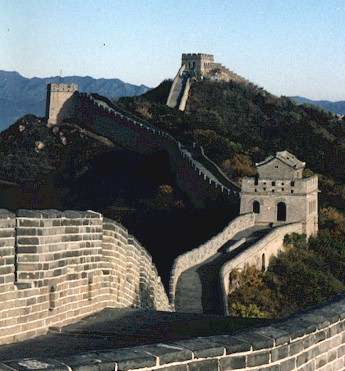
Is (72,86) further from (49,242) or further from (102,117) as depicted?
(49,242)

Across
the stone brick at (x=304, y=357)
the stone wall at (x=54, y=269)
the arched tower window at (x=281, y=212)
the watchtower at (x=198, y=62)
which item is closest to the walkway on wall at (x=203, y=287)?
the arched tower window at (x=281, y=212)

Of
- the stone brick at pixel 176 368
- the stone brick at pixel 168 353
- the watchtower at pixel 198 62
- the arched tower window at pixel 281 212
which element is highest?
the watchtower at pixel 198 62

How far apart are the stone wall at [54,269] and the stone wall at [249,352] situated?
292 cm

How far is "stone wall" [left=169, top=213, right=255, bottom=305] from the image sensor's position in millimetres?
26058

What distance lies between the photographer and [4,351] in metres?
7.85

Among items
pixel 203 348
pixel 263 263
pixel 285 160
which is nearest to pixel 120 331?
pixel 203 348

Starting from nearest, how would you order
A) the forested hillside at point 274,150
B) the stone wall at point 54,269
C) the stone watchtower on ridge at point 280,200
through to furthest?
the stone wall at point 54,269
the forested hillside at point 274,150
the stone watchtower on ridge at point 280,200

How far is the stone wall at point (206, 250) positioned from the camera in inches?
1026

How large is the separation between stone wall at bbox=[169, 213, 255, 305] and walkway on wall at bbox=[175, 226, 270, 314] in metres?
0.15

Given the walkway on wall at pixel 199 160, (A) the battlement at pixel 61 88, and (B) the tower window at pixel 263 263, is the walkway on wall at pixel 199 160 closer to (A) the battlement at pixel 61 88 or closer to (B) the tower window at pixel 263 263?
(A) the battlement at pixel 61 88

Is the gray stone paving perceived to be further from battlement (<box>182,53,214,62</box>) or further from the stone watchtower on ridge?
battlement (<box>182,53,214,62</box>)

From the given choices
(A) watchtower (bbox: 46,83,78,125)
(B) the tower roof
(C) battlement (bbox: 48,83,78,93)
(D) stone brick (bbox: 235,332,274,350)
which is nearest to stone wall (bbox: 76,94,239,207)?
(A) watchtower (bbox: 46,83,78,125)

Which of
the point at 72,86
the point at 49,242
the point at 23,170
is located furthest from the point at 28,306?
the point at 72,86

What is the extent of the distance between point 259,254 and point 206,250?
101 inches
